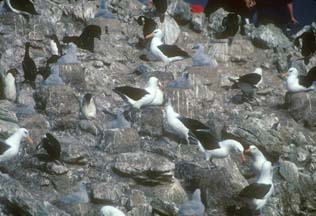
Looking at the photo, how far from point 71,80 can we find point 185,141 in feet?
9.46

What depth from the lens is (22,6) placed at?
13.6m

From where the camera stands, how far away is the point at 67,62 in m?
11.9

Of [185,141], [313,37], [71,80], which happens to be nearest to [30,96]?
[71,80]

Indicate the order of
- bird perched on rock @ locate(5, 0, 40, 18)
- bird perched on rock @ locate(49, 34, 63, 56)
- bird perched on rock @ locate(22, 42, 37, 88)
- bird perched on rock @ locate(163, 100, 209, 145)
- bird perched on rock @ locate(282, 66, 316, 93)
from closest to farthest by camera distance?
bird perched on rock @ locate(163, 100, 209, 145) < bird perched on rock @ locate(22, 42, 37, 88) < bird perched on rock @ locate(282, 66, 316, 93) < bird perched on rock @ locate(49, 34, 63, 56) < bird perched on rock @ locate(5, 0, 40, 18)

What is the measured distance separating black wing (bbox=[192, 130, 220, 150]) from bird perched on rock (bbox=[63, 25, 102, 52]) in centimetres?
449

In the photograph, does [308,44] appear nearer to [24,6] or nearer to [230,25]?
[230,25]

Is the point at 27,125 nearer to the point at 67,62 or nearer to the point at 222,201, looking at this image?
the point at 67,62

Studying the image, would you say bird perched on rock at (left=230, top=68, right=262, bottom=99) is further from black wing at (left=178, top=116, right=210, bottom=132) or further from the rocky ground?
black wing at (left=178, top=116, right=210, bottom=132)

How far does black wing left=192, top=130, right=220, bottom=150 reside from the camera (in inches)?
379

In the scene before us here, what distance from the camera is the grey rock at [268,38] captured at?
1516cm

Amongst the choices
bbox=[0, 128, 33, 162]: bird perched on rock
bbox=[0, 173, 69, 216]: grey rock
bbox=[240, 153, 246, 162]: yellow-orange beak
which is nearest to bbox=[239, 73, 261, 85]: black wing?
bbox=[240, 153, 246, 162]: yellow-orange beak

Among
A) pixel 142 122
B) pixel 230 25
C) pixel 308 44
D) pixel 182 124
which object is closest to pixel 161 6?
pixel 230 25

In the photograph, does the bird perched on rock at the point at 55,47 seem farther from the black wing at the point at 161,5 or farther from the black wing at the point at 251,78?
the black wing at the point at 251,78

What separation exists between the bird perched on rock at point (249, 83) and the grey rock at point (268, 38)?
106 inches
